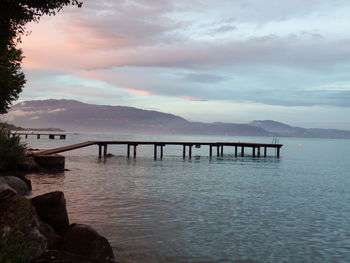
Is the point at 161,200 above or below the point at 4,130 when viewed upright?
below

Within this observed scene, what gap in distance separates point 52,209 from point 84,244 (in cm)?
230

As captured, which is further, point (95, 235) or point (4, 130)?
point (4, 130)

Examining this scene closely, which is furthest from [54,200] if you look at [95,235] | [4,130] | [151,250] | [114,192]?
[4,130]

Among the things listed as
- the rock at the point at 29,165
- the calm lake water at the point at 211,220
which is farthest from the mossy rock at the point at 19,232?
the rock at the point at 29,165

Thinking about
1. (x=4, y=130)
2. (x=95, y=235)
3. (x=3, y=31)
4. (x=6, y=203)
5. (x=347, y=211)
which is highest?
(x=3, y=31)

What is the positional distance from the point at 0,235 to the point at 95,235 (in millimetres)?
2192

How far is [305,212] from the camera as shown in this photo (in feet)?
58.5

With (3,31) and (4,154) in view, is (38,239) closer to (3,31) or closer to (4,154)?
(3,31)

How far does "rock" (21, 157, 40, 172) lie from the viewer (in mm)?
28828

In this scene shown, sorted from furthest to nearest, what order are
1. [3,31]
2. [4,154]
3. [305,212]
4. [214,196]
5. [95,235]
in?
[4,154], [214,196], [305,212], [3,31], [95,235]

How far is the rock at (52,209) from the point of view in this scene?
10406mm

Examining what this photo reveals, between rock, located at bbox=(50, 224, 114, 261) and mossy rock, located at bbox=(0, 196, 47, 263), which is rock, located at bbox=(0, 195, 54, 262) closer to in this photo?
mossy rock, located at bbox=(0, 196, 47, 263)

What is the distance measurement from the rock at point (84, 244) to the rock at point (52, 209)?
173 cm

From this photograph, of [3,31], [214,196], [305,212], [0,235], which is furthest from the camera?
[214,196]
